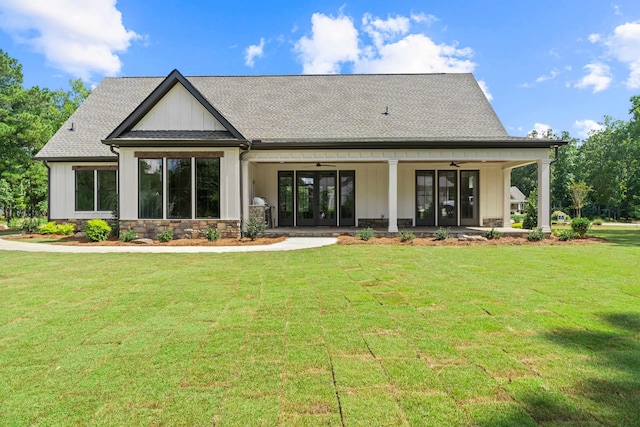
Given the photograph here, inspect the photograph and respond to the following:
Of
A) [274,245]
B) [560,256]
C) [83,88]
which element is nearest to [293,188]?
[274,245]

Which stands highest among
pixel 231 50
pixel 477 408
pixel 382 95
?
pixel 231 50

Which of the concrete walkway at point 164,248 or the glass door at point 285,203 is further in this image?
the glass door at point 285,203

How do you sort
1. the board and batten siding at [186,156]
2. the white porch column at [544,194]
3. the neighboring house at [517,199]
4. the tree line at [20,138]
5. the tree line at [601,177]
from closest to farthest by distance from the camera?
the board and batten siding at [186,156], the white porch column at [544,194], the tree line at [20,138], the tree line at [601,177], the neighboring house at [517,199]

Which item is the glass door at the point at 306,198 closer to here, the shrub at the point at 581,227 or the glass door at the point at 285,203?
the glass door at the point at 285,203

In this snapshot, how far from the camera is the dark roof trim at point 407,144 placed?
39.4 feet

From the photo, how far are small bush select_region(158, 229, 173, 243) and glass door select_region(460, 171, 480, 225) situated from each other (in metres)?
12.2

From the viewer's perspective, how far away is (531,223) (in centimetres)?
1465

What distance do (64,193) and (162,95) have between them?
6.67 metres

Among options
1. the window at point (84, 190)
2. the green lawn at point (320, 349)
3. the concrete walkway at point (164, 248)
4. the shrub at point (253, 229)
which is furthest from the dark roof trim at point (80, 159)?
the green lawn at point (320, 349)

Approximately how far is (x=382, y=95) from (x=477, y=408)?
52.9ft

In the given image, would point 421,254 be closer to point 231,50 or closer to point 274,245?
point 274,245

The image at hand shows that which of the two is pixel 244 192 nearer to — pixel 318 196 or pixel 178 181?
pixel 178 181

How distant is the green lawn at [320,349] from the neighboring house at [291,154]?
5962mm

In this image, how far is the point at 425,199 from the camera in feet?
50.5
